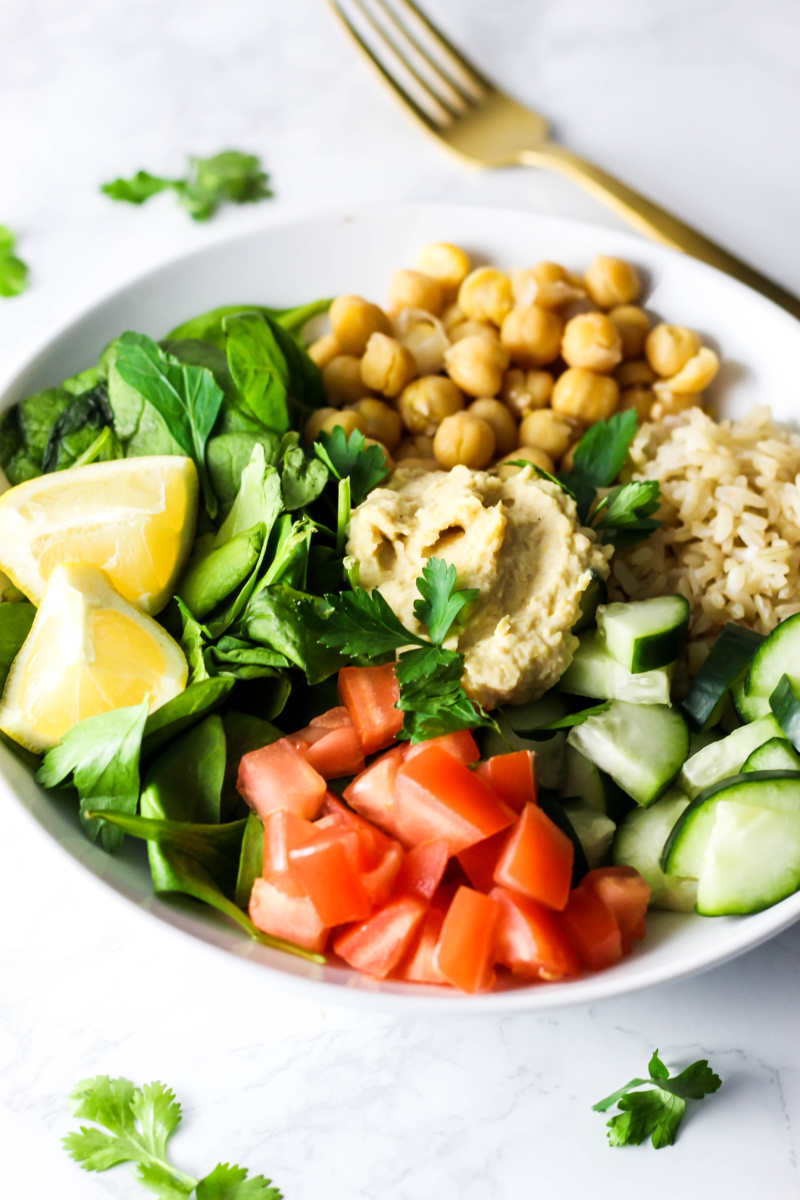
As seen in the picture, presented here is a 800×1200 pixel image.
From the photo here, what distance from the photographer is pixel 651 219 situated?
113 inches

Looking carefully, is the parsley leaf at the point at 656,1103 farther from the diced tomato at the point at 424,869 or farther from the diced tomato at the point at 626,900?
the diced tomato at the point at 424,869

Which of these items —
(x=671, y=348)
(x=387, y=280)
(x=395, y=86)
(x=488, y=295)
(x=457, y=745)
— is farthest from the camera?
(x=395, y=86)

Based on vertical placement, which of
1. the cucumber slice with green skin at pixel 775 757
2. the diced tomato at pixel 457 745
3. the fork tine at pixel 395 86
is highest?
the fork tine at pixel 395 86

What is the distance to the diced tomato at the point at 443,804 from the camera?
66.4 inches

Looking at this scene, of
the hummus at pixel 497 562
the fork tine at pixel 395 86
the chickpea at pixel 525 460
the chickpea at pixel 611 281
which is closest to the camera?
the hummus at pixel 497 562

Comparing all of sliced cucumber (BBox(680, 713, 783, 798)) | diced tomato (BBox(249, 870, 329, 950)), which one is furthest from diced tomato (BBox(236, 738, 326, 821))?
sliced cucumber (BBox(680, 713, 783, 798))

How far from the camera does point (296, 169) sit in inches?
136

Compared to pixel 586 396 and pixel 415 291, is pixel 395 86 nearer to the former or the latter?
pixel 415 291

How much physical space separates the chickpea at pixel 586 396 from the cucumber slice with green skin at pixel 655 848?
106 cm

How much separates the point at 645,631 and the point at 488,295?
44.3 inches

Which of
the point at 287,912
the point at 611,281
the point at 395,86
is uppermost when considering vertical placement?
the point at 395,86

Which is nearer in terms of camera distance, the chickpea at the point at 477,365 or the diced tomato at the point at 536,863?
the diced tomato at the point at 536,863

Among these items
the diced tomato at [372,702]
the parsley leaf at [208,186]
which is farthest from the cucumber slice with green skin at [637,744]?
the parsley leaf at [208,186]

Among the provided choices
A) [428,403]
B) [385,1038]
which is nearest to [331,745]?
[385,1038]
